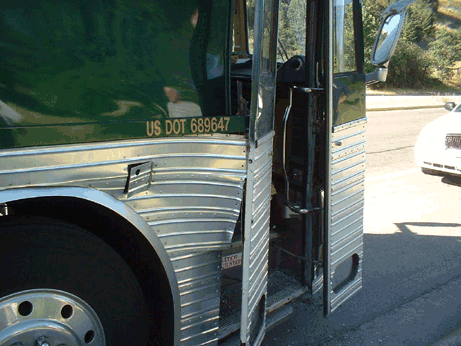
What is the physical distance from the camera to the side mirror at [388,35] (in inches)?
129

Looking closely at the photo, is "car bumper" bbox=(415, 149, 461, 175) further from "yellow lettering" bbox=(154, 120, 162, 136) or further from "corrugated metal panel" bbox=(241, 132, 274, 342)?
"yellow lettering" bbox=(154, 120, 162, 136)

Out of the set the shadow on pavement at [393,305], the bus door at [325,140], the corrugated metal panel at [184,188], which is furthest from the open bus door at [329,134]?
the corrugated metal panel at [184,188]

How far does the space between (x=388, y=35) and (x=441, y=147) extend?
504 cm

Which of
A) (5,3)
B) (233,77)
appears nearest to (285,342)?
(233,77)

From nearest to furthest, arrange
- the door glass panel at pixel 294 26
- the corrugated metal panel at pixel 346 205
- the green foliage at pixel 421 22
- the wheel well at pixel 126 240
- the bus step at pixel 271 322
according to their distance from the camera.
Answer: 1. the wheel well at pixel 126 240
2. the bus step at pixel 271 322
3. the door glass panel at pixel 294 26
4. the corrugated metal panel at pixel 346 205
5. the green foliage at pixel 421 22

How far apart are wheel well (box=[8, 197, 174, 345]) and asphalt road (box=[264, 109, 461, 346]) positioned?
1.34m

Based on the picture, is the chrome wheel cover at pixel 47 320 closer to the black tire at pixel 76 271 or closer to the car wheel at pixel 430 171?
the black tire at pixel 76 271

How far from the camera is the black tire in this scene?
1.87 metres

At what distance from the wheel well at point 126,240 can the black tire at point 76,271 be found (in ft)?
0.34

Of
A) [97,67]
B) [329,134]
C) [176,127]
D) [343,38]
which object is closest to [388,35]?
[343,38]

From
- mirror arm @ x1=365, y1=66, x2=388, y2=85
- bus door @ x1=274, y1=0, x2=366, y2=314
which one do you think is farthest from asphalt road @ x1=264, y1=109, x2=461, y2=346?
mirror arm @ x1=365, y1=66, x2=388, y2=85

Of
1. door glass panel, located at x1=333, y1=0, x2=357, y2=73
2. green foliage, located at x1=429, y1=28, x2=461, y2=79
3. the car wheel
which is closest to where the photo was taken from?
door glass panel, located at x1=333, y1=0, x2=357, y2=73

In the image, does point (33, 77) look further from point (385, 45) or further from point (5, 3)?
point (385, 45)

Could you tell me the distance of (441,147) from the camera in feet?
25.4
